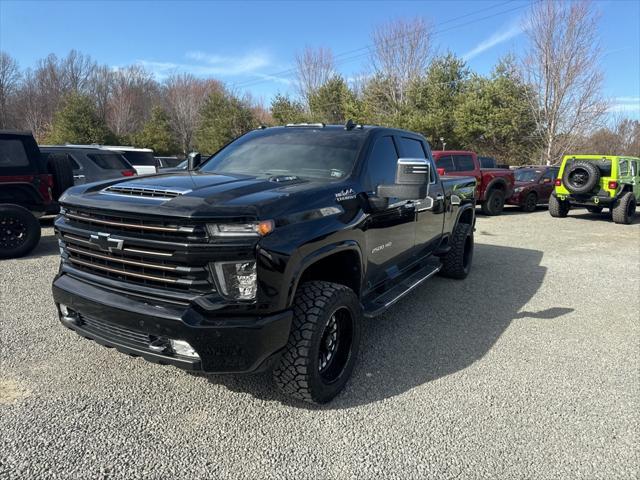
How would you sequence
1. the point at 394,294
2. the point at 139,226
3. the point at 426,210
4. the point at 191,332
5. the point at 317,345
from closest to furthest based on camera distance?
the point at 191,332 → the point at 139,226 → the point at 317,345 → the point at 394,294 → the point at 426,210

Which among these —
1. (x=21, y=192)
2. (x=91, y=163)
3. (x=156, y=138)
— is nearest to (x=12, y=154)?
(x=21, y=192)

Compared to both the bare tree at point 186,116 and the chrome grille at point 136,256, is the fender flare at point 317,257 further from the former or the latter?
the bare tree at point 186,116

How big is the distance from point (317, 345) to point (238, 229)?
887mm

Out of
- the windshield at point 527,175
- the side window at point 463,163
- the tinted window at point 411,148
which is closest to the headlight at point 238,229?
the tinted window at point 411,148

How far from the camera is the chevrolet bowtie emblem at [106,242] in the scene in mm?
2549

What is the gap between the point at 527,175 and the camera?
15.6m

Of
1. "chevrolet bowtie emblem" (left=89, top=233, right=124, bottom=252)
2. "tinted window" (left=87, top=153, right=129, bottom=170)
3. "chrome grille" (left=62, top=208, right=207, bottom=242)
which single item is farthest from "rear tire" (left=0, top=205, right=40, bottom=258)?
"chevrolet bowtie emblem" (left=89, top=233, right=124, bottom=252)

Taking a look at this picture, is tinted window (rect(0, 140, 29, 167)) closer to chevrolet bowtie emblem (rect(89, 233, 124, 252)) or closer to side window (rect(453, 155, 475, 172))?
chevrolet bowtie emblem (rect(89, 233, 124, 252))

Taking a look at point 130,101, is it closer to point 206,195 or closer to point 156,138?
point 156,138

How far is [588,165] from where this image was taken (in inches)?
474

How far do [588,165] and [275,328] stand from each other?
1251 centimetres

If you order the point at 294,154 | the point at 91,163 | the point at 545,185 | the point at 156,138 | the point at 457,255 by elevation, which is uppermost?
the point at 156,138

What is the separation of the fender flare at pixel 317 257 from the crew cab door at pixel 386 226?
210mm

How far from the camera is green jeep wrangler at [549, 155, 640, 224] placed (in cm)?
1198
